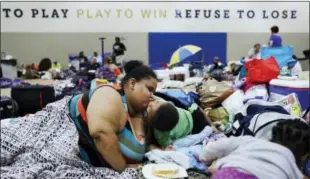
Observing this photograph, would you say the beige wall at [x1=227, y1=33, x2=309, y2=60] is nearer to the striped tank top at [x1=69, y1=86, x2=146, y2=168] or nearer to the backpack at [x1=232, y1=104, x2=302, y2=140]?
the backpack at [x1=232, y1=104, x2=302, y2=140]

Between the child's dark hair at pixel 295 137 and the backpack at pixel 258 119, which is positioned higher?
the child's dark hair at pixel 295 137

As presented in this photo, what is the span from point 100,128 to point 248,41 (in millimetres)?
6058

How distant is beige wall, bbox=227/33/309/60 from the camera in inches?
272

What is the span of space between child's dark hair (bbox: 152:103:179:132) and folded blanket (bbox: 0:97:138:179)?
0.26 m

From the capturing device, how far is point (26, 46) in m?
6.84

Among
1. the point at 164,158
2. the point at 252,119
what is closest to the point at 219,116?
the point at 252,119

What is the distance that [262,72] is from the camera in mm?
2586

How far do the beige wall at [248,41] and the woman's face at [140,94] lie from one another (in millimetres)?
5538

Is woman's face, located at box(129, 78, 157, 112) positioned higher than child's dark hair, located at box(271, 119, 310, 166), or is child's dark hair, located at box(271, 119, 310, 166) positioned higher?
woman's face, located at box(129, 78, 157, 112)

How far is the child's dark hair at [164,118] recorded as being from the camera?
5.45 ft

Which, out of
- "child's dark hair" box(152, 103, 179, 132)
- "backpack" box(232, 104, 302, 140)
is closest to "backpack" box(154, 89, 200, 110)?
"backpack" box(232, 104, 302, 140)

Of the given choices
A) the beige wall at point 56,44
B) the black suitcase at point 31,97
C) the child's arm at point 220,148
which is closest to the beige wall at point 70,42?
the beige wall at point 56,44

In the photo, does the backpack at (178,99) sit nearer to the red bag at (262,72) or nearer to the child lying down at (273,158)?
the red bag at (262,72)

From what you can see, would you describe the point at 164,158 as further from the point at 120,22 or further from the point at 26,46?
the point at 26,46
